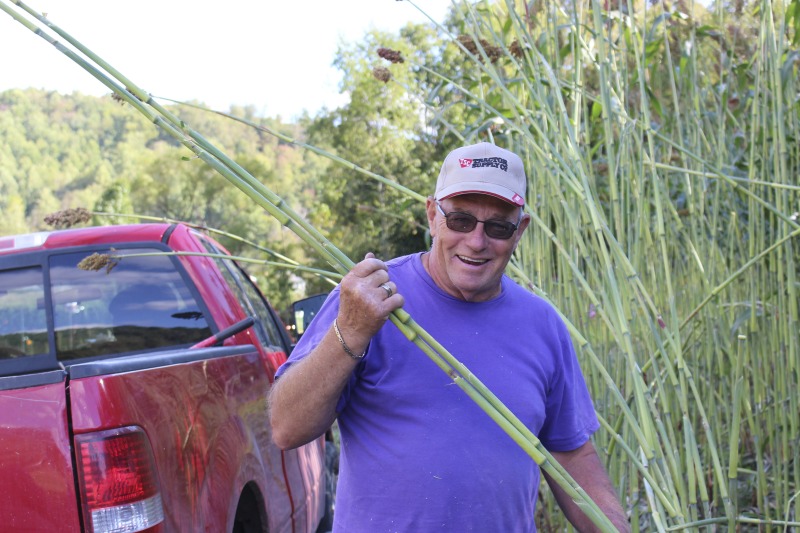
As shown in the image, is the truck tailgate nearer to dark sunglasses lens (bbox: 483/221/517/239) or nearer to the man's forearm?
the man's forearm

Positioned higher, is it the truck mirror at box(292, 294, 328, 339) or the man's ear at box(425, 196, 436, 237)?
the man's ear at box(425, 196, 436, 237)

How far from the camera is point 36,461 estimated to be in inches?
82.5

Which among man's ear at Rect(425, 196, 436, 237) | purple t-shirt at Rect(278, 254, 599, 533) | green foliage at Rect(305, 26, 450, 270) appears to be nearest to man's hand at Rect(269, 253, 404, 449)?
purple t-shirt at Rect(278, 254, 599, 533)

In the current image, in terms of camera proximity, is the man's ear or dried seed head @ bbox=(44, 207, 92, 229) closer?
the man's ear

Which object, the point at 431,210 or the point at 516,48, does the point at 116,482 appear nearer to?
the point at 431,210

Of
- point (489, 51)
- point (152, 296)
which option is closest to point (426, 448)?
point (489, 51)

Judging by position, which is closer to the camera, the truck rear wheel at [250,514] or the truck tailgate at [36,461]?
the truck tailgate at [36,461]

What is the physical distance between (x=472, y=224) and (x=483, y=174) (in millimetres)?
102

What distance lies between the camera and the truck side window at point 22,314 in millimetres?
3367

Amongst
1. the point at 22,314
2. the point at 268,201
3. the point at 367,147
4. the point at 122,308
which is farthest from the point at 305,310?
the point at 367,147

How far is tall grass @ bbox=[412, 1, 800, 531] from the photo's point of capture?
199 cm

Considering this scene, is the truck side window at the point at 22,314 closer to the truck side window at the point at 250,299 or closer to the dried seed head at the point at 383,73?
the truck side window at the point at 250,299

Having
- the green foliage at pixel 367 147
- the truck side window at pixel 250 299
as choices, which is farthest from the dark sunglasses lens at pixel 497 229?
the green foliage at pixel 367 147

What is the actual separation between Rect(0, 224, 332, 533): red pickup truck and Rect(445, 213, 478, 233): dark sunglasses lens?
0.66 meters
